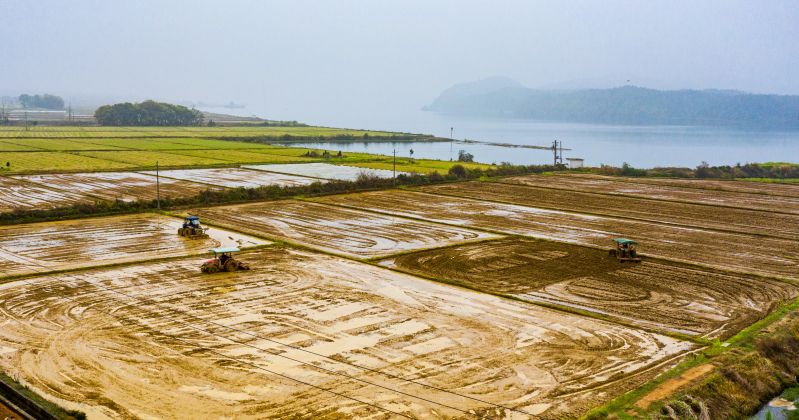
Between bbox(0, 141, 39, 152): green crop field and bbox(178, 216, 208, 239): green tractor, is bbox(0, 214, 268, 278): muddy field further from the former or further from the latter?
bbox(0, 141, 39, 152): green crop field

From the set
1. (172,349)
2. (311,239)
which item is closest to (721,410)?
(172,349)

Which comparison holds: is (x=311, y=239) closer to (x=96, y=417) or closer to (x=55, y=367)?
(x=55, y=367)

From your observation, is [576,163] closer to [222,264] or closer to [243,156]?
[243,156]

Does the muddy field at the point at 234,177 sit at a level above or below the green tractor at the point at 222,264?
above

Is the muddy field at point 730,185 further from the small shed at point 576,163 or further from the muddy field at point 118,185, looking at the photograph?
the muddy field at point 118,185

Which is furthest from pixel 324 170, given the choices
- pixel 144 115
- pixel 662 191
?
pixel 144 115

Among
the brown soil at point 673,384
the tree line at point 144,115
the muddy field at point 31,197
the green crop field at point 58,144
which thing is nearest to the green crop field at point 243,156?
the green crop field at point 58,144
